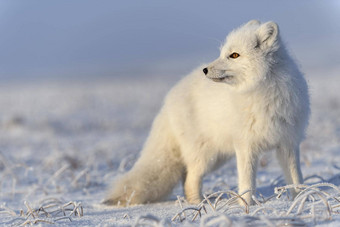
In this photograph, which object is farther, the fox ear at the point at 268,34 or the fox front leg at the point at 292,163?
the fox front leg at the point at 292,163

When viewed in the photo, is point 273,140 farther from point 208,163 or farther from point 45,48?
point 45,48

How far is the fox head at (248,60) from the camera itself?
3.85 metres

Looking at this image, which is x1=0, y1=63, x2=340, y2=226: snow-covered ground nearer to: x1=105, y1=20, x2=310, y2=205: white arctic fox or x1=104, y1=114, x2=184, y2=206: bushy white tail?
x1=104, y1=114, x2=184, y2=206: bushy white tail

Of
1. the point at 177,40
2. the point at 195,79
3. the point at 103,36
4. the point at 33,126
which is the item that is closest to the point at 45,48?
the point at 103,36

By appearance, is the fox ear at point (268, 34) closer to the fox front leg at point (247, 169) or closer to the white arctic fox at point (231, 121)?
the white arctic fox at point (231, 121)

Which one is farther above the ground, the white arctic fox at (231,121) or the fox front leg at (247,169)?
the white arctic fox at (231,121)

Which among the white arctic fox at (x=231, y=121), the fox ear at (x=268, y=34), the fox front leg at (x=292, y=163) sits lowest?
the fox front leg at (x=292, y=163)

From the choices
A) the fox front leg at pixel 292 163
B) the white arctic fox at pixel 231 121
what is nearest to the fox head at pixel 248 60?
the white arctic fox at pixel 231 121

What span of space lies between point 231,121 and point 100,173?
2609mm

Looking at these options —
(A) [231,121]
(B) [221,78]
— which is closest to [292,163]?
(A) [231,121]

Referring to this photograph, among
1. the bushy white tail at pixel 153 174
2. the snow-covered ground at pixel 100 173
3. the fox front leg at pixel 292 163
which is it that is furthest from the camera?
the bushy white tail at pixel 153 174

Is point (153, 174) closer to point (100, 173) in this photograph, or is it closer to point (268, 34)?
point (268, 34)

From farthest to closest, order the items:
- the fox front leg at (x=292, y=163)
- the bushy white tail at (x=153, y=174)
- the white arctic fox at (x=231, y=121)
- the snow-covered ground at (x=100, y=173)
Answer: the bushy white tail at (x=153, y=174) → the fox front leg at (x=292, y=163) → the white arctic fox at (x=231, y=121) → the snow-covered ground at (x=100, y=173)

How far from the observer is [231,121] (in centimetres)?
400
